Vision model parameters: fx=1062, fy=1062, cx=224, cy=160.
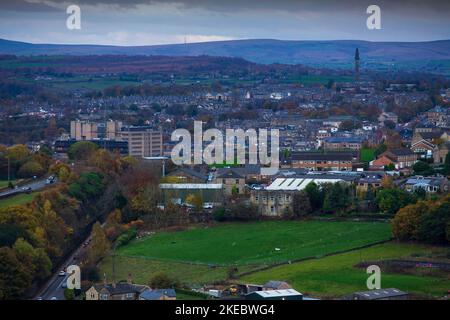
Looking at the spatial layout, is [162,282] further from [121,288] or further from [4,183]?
[4,183]

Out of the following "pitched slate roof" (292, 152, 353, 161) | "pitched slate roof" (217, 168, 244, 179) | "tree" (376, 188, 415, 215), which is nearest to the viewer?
"tree" (376, 188, 415, 215)

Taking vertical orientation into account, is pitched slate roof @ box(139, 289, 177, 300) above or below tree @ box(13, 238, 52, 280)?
above

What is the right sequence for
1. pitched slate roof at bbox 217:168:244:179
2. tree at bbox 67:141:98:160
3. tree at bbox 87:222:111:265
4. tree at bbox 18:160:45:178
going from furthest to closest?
tree at bbox 67:141:98:160, tree at bbox 18:160:45:178, pitched slate roof at bbox 217:168:244:179, tree at bbox 87:222:111:265


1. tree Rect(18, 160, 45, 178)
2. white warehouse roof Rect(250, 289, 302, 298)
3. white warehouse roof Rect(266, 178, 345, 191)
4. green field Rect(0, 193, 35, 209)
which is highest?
white warehouse roof Rect(250, 289, 302, 298)

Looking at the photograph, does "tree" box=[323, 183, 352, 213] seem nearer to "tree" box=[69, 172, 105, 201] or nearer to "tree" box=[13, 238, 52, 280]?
"tree" box=[69, 172, 105, 201]

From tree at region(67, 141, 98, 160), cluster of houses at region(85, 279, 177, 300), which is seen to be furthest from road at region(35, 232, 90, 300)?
tree at region(67, 141, 98, 160)

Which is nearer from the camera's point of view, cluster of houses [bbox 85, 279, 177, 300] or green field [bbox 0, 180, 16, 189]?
cluster of houses [bbox 85, 279, 177, 300]

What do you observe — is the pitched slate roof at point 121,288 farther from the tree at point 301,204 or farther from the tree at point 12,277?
the tree at point 301,204

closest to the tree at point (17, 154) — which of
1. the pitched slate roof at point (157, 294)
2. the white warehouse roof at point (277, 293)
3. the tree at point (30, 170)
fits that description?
the tree at point (30, 170)
